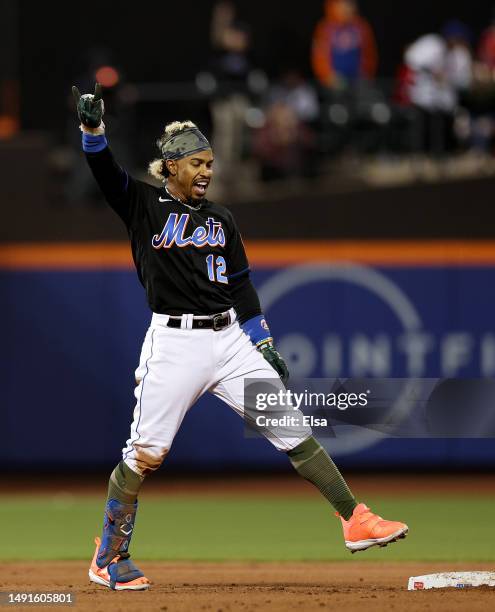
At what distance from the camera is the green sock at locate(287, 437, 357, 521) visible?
6.10 m

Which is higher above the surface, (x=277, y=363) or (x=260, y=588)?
(x=277, y=363)

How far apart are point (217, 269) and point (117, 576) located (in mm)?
1597

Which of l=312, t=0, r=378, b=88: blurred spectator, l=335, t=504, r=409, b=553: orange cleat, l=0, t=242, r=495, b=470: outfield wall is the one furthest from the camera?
l=312, t=0, r=378, b=88: blurred spectator

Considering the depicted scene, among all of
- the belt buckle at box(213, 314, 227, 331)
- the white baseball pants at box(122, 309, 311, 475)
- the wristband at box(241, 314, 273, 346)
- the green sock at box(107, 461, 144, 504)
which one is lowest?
the green sock at box(107, 461, 144, 504)

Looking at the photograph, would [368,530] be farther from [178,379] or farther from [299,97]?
[299,97]

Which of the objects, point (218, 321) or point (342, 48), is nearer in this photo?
point (218, 321)

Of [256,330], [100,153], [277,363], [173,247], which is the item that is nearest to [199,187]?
[173,247]

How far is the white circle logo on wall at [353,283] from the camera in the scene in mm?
13023

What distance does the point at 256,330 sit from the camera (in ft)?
20.8

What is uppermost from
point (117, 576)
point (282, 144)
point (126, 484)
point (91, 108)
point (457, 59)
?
point (457, 59)

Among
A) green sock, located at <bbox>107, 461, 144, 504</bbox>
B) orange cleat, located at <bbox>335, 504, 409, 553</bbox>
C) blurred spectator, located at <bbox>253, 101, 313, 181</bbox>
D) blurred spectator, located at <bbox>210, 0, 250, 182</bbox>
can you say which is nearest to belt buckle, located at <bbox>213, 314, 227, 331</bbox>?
green sock, located at <bbox>107, 461, 144, 504</bbox>

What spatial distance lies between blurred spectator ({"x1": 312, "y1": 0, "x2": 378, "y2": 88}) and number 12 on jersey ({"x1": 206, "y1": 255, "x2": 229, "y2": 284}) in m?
7.44

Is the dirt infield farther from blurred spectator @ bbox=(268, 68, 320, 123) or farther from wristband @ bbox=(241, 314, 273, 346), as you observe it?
blurred spectator @ bbox=(268, 68, 320, 123)

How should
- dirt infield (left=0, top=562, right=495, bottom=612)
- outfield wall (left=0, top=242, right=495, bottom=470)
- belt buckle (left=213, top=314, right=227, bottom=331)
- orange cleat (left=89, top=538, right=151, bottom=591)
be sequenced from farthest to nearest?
outfield wall (left=0, top=242, right=495, bottom=470) → orange cleat (left=89, top=538, right=151, bottom=591) → belt buckle (left=213, top=314, right=227, bottom=331) → dirt infield (left=0, top=562, right=495, bottom=612)
